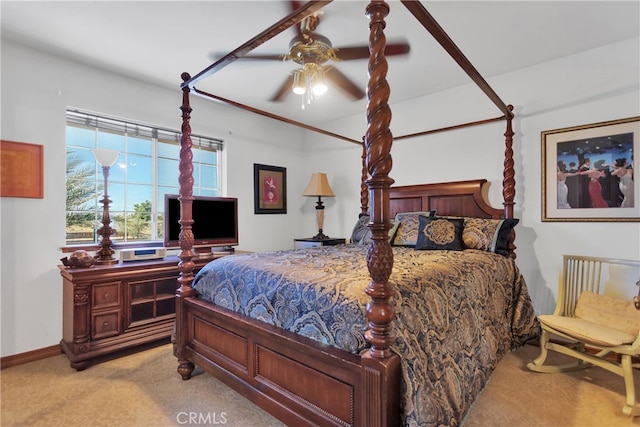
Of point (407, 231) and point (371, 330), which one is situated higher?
point (407, 231)

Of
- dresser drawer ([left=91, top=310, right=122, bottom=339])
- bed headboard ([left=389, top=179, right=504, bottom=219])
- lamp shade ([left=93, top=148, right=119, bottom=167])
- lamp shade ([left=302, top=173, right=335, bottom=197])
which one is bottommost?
dresser drawer ([left=91, top=310, right=122, bottom=339])

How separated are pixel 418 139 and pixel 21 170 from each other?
3975 millimetres

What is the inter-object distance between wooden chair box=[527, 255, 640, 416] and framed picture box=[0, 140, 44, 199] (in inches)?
168

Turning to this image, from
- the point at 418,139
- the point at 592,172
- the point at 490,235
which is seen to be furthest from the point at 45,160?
the point at 592,172

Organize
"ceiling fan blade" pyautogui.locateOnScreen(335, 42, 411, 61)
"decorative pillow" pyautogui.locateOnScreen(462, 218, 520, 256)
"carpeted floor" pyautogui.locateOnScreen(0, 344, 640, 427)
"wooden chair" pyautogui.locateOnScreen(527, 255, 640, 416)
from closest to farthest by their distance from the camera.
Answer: "carpeted floor" pyautogui.locateOnScreen(0, 344, 640, 427), "wooden chair" pyautogui.locateOnScreen(527, 255, 640, 416), "ceiling fan blade" pyautogui.locateOnScreen(335, 42, 411, 61), "decorative pillow" pyautogui.locateOnScreen(462, 218, 520, 256)

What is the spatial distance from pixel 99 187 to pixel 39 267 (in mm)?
899

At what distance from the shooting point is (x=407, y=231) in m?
3.14

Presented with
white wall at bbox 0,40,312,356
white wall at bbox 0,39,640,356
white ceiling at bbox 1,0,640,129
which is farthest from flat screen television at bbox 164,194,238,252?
white ceiling at bbox 1,0,640,129

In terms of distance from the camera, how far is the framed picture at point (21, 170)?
8.18 feet

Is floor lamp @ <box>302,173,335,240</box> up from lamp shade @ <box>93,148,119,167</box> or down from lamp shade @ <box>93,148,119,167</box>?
down

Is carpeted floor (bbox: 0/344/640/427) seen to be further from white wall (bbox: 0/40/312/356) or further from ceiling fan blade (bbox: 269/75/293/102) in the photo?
ceiling fan blade (bbox: 269/75/293/102)

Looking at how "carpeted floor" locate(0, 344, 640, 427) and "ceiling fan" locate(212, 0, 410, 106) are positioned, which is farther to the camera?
"ceiling fan" locate(212, 0, 410, 106)

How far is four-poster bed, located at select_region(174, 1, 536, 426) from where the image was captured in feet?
3.91

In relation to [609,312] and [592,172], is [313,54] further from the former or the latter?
[609,312]
